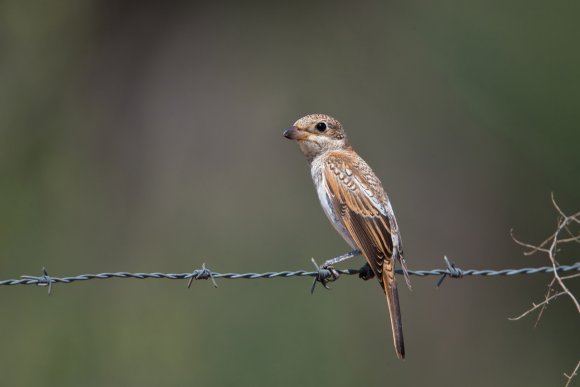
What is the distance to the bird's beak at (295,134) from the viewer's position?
7.82 metres

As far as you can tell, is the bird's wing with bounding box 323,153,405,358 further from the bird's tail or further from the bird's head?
the bird's head

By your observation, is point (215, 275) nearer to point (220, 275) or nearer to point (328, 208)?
point (220, 275)

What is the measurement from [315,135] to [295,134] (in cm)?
16

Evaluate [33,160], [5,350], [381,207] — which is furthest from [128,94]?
[381,207]

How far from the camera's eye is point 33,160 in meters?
15.1

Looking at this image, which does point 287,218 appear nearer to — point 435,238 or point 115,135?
point 435,238

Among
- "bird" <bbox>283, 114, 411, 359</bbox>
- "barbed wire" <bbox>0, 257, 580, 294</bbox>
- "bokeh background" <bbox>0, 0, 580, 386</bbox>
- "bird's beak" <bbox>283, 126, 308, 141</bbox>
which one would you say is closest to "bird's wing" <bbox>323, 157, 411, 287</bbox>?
"bird" <bbox>283, 114, 411, 359</bbox>

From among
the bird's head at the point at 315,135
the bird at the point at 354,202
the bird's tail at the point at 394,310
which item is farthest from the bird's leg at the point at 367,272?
the bird's head at the point at 315,135

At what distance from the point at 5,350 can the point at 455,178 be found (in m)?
6.14

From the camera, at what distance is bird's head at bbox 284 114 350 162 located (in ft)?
25.9

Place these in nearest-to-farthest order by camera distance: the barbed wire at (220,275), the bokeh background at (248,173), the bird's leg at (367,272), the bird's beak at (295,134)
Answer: the barbed wire at (220,275)
the bird's leg at (367,272)
the bird's beak at (295,134)
the bokeh background at (248,173)

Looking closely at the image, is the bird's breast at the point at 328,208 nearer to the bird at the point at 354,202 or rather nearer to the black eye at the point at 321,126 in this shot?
the bird at the point at 354,202

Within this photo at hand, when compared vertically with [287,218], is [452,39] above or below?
above

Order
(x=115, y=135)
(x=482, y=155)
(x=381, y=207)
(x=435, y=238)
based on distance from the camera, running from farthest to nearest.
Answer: (x=115, y=135), (x=482, y=155), (x=435, y=238), (x=381, y=207)
